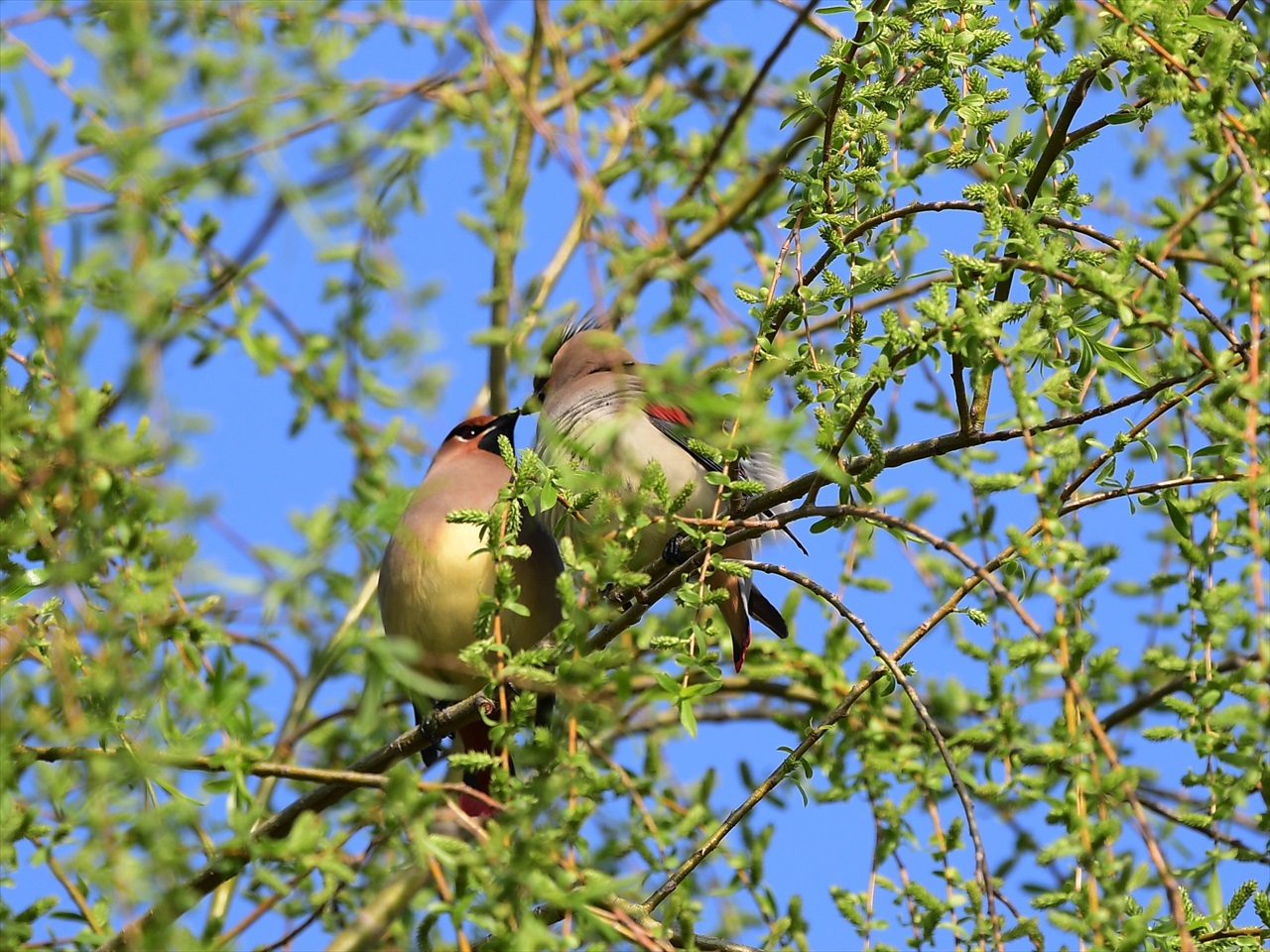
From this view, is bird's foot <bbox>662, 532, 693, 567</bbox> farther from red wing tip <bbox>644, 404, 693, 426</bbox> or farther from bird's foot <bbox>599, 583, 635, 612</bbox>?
red wing tip <bbox>644, 404, 693, 426</bbox>

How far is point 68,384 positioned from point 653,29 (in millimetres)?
3803

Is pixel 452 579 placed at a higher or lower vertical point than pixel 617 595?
higher

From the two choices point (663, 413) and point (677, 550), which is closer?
point (677, 550)

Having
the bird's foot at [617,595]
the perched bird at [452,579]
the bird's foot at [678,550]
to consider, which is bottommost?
the bird's foot at [617,595]

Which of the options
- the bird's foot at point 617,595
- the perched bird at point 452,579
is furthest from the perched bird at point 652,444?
the bird's foot at point 617,595

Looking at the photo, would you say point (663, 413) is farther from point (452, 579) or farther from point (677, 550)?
point (452, 579)

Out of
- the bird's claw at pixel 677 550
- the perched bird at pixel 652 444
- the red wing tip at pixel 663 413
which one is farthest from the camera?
the red wing tip at pixel 663 413

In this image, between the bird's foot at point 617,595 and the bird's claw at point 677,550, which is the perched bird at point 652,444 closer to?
the bird's claw at point 677,550

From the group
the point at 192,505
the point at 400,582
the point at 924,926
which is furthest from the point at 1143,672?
the point at 192,505

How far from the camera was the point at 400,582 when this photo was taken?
4570mm

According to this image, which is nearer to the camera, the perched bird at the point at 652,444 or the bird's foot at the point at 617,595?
the bird's foot at the point at 617,595

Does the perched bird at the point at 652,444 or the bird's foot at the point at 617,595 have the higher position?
the perched bird at the point at 652,444

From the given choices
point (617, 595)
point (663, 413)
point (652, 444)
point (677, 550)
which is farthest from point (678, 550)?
point (617, 595)

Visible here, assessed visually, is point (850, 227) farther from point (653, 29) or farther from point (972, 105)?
point (653, 29)
